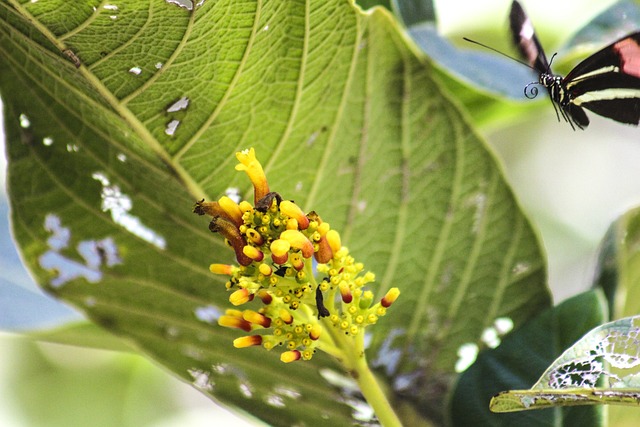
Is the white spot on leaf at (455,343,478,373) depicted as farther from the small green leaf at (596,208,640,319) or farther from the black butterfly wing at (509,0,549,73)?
the black butterfly wing at (509,0,549,73)

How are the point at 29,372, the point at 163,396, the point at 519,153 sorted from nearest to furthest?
the point at 163,396
the point at 29,372
the point at 519,153

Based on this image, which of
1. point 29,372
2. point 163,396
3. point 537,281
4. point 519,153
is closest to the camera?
point 537,281

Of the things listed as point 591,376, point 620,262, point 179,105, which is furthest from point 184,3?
point 620,262

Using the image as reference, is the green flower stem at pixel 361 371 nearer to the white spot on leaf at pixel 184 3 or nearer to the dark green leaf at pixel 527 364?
the dark green leaf at pixel 527 364

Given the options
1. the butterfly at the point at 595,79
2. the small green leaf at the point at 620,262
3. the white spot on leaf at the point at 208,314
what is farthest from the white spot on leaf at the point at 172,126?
the small green leaf at the point at 620,262

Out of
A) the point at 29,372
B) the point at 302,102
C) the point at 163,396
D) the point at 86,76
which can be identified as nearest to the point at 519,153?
the point at 163,396

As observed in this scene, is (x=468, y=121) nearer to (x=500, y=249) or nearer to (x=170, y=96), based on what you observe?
(x=500, y=249)
